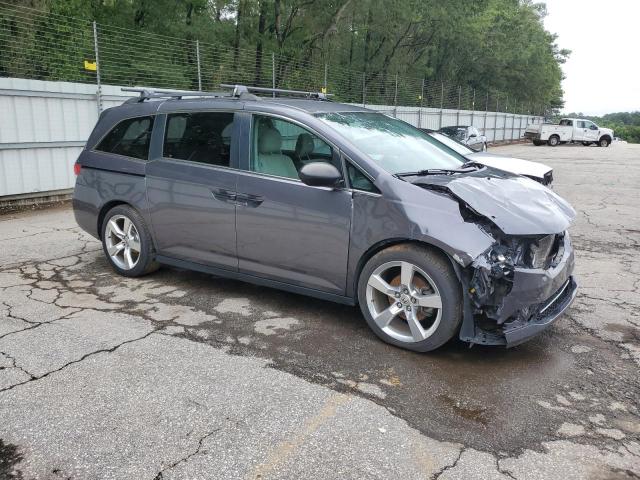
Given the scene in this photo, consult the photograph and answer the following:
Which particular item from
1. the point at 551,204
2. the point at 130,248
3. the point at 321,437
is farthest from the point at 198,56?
the point at 321,437

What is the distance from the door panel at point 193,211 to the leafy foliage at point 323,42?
7.35 m

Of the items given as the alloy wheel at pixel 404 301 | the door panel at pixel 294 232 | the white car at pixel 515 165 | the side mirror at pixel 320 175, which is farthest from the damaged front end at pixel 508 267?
the white car at pixel 515 165

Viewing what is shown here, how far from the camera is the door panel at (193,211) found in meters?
4.46

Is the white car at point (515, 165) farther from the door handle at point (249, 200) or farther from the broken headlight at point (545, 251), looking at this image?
the door handle at point (249, 200)

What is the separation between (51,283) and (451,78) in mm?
43938

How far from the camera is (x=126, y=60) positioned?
12.2m

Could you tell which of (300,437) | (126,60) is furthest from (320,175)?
(126,60)

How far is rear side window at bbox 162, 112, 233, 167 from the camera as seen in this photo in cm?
Result: 452

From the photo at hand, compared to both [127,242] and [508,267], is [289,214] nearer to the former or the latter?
[508,267]

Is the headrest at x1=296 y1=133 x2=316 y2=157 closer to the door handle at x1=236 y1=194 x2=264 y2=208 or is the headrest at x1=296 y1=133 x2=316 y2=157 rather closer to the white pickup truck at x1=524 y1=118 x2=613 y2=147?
the door handle at x1=236 y1=194 x2=264 y2=208

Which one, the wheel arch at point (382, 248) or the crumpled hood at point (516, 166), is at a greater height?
the crumpled hood at point (516, 166)

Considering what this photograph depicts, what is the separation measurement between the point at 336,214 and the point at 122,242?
98.7 inches

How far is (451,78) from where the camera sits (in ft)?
147

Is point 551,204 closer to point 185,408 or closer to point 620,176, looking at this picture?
point 185,408
